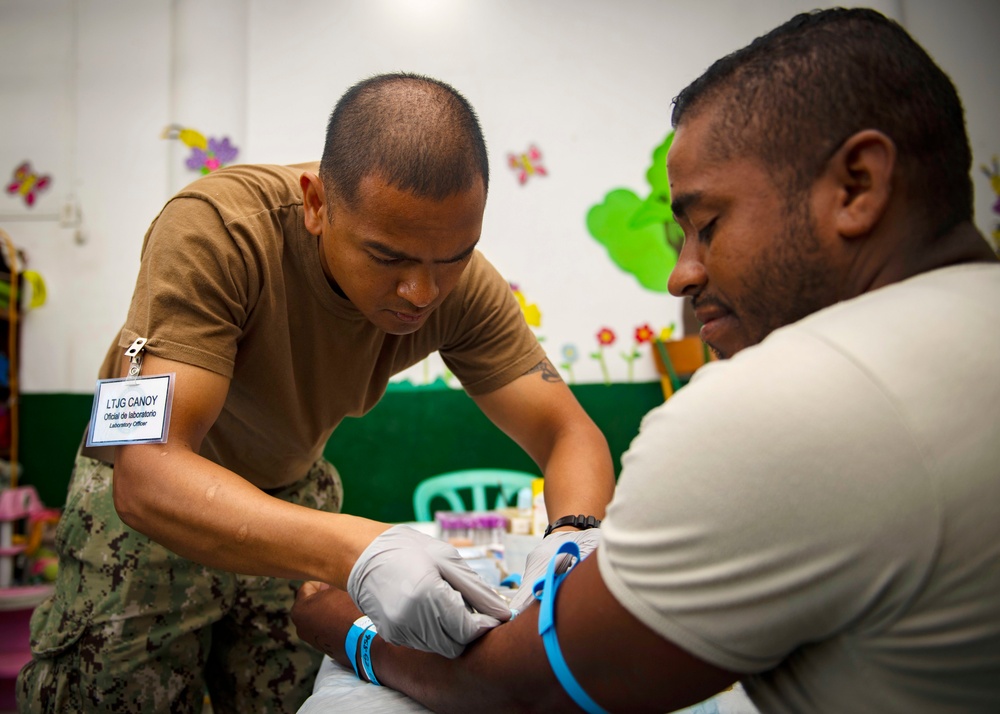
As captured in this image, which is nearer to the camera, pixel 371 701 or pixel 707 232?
pixel 707 232

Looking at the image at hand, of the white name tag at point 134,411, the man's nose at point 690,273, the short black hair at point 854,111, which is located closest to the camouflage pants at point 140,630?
the white name tag at point 134,411

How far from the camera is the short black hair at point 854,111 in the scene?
29.0 inches

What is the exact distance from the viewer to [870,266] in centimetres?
74

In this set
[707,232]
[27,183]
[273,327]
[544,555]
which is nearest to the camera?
[707,232]

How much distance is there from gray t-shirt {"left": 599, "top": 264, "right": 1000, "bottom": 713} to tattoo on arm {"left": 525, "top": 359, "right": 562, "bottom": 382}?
97 cm

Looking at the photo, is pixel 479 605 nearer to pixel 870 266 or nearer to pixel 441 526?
pixel 870 266

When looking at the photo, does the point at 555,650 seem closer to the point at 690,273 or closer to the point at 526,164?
the point at 690,273

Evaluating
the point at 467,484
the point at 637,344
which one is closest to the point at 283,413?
the point at 467,484

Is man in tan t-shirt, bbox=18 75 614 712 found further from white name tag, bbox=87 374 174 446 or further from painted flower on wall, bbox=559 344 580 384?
painted flower on wall, bbox=559 344 580 384

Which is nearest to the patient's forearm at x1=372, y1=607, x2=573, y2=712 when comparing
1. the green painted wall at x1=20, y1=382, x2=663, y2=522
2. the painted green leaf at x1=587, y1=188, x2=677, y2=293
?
the green painted wall at x1=20, y1=382, x2=663, y2=522

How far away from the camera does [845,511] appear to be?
576 millimetres

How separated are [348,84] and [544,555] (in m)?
3.20

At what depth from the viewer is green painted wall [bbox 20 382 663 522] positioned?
3.54m

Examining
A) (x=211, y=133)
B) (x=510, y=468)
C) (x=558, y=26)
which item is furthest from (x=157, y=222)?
(x=558, y=26)
